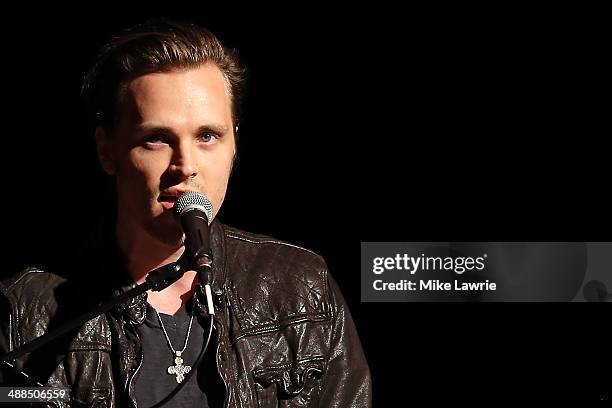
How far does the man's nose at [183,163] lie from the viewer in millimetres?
2295

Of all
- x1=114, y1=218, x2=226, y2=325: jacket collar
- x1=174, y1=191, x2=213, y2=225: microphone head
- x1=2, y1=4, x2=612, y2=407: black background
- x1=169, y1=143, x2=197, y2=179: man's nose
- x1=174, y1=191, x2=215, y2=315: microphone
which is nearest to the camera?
x1=174, y1=191, x2=215, y2=315: microphone

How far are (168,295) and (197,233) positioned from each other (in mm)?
625

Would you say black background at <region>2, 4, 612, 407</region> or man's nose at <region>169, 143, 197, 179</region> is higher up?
black background at <region>2, 4, 612, 407</region>

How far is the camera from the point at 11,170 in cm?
324

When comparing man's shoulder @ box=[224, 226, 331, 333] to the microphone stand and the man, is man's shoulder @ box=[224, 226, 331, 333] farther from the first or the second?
the microphone stand

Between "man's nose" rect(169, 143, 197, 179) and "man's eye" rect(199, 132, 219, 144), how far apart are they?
0.06 m

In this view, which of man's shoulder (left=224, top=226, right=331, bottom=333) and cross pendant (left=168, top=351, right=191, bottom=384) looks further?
man's shoulder (left=224, top=226, right=331, bottom=333)

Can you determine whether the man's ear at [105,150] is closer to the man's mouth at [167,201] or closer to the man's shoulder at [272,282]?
the man's mouth at [167,201]

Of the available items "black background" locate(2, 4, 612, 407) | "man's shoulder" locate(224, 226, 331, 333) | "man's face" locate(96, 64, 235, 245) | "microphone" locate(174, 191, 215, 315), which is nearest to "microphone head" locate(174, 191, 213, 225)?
"microphone" locate(174, 191, 215, 315)

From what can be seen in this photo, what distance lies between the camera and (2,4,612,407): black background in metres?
3.44

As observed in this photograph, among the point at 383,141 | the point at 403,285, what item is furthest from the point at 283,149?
the point at 403,285

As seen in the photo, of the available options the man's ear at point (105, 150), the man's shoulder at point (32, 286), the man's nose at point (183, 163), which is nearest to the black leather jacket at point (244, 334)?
the man's shoulder at point (32, 286)

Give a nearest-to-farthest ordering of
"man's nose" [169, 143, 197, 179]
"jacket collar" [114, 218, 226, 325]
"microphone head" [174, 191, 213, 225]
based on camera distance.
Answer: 1. "microphone head" [174, 191, 213, 225]
2. "man's nose" [169, 143, 197, 179]
3. "jacket collar" [114, 218, 226, 325]

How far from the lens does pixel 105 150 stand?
8.13 feet
